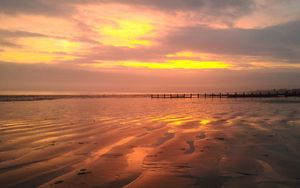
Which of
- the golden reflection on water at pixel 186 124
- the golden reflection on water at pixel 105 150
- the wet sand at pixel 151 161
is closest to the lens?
the wet sand at pixel 151 161

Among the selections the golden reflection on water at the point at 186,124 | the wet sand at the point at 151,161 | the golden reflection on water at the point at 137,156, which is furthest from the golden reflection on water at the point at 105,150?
the golden reflection on water at the point at 186,124

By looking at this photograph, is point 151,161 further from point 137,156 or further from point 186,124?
point 186,124

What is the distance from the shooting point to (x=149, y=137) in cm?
1092

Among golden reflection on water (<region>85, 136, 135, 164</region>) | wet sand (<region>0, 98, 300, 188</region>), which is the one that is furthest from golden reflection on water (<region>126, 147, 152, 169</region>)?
golden reflection on water (<region>85, 136, 135, 164</region>)

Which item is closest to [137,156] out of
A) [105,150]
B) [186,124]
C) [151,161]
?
[151,161]

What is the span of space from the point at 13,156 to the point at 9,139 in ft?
10.1

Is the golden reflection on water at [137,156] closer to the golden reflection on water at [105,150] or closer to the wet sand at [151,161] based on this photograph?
the wet sand at [151,161]

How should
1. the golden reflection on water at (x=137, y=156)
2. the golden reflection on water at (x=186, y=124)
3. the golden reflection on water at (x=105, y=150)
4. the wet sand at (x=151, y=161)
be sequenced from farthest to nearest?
the golden reflection on water at (x=186, y=124)
the golden reflection on water at (x=105, y=150)
the golden reflection on water at (x=137, y=156)
the wet sand at (x=151, y=161)

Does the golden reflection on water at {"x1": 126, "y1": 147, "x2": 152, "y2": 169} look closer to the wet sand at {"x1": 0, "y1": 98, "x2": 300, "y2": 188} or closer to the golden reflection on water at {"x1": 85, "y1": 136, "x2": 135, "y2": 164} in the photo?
the wet sand at {"x1": 0, "y1": 98, "x2": 300, "y2": 188}

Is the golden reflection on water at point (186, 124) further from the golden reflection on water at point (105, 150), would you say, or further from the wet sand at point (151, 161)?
the golden reflection on water at point (105, 150)

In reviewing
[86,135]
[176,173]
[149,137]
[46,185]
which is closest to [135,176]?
[176,173]

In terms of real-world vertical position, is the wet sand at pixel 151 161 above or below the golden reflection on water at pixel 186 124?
above

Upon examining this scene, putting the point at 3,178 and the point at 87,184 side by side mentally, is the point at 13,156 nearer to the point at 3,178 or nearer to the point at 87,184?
the point at 3,178

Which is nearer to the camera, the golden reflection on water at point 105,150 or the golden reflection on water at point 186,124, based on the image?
the golden reflection on water at point 105,150
